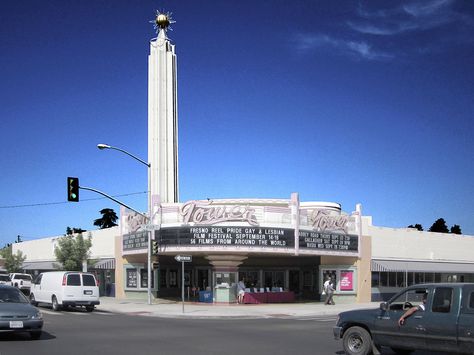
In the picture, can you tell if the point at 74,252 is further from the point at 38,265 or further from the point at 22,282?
the point at 38,265

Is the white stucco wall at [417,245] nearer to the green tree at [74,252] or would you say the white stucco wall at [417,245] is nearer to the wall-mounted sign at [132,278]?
the wall-mounted sign at [132,278]

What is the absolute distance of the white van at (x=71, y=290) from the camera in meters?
31.5

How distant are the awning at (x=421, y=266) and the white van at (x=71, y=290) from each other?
21.0 m

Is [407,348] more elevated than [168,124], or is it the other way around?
[168,124]

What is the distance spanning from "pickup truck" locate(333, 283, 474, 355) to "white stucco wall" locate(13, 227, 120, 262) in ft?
125

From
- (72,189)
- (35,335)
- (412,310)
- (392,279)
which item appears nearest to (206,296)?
(72,189)

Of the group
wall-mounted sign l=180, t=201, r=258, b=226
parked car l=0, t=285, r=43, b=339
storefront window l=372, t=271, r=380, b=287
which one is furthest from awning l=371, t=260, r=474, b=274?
parked car l=0, t=285, r=43, b=339

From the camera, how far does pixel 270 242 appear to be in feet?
123

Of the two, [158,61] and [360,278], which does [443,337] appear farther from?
[158,61]

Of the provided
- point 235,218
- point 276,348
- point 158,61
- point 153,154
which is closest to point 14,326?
point 276,348

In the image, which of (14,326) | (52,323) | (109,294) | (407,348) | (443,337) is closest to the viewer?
(443,337)

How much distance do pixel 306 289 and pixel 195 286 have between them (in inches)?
340

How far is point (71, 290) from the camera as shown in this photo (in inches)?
1242

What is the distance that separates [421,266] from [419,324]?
36648 millimetres
